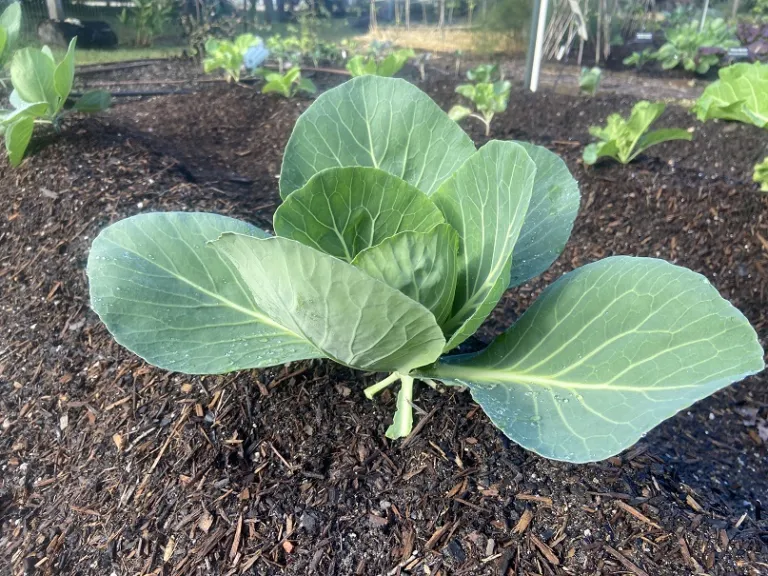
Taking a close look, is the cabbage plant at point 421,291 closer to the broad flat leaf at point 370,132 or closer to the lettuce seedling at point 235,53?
the broad flat leaf at point 370,132

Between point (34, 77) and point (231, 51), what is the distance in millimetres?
2366

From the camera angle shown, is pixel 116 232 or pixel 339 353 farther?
Answer: pixel 116 232

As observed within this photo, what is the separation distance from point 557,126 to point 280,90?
7.28ft

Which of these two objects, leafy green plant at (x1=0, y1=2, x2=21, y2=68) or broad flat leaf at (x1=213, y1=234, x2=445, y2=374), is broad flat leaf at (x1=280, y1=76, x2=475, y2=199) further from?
leafy green plant at (x1=0, y1=2, x2=21, y2=68)

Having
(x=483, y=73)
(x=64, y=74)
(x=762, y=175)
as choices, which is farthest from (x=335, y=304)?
(x=483, y=73)

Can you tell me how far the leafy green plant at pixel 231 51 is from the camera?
15.9 feet

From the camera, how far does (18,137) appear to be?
102 inches

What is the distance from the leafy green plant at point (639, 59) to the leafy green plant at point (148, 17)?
4148 millimetres

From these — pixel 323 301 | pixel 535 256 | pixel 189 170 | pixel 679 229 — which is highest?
pixel 323 301

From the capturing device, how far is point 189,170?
115 inches

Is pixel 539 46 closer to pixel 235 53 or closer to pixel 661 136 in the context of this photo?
pixel 661 136

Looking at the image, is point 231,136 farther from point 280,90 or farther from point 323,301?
point 323,301

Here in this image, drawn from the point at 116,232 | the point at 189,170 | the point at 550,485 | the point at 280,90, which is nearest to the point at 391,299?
the point at 550,485

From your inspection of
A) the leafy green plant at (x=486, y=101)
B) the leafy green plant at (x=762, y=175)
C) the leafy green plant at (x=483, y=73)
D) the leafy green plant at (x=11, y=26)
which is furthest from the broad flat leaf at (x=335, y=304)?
the leafy green plant at (x=483, y=73)
